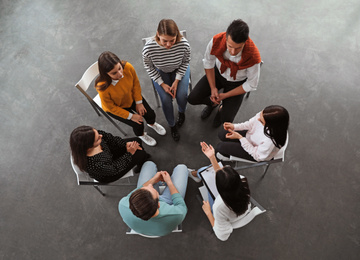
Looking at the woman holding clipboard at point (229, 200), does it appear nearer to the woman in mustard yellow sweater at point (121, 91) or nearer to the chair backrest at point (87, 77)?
the woman in mustard yellow sweater at point (121, 91)

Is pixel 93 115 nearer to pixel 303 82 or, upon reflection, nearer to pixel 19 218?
pixel 19 218

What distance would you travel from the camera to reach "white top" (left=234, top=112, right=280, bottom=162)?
1806 millimetres

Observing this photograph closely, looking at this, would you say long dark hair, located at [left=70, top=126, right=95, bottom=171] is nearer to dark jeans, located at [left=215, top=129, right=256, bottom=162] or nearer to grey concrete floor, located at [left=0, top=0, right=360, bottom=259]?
grey concrete floor, located at [left=0, top=0, right=360, bottom=259]

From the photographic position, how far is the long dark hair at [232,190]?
1.40m

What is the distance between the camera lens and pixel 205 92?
2527 mm

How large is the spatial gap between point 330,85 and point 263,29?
128 cm

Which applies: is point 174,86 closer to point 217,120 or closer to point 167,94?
point 167,94

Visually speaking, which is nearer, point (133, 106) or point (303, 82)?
point (133, 106)

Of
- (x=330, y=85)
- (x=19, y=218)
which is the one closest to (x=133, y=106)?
(x=19, y=218)

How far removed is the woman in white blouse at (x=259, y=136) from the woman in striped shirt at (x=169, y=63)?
2.23ft

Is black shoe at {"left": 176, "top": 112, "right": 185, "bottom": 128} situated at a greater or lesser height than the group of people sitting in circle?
lesser

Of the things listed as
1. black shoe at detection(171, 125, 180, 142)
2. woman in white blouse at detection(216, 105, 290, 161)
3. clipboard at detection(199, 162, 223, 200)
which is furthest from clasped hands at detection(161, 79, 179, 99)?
clipboard at detection(199, 162, 223, 200)

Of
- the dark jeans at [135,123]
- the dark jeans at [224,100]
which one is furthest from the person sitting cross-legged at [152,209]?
the dark jeans at [224,100]

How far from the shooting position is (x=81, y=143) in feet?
5.42
